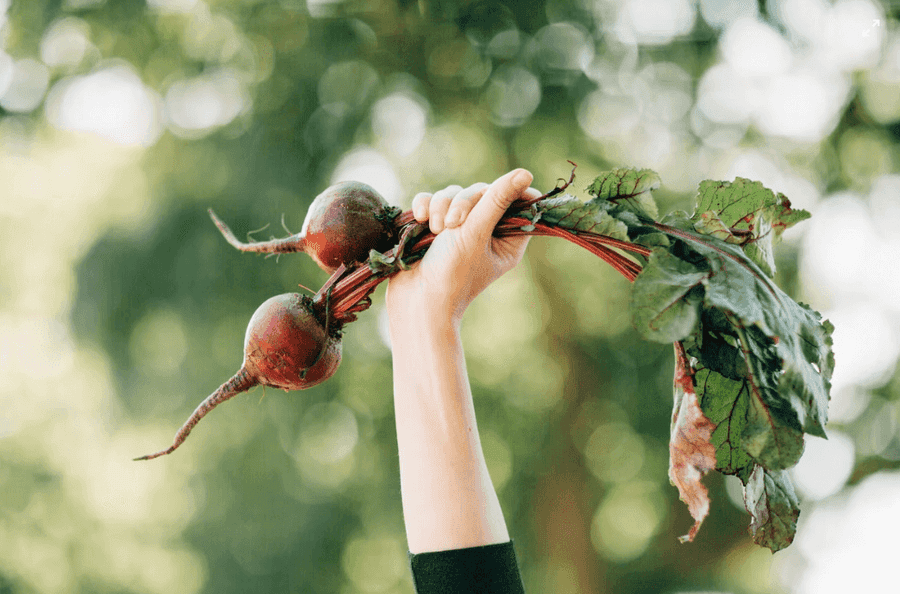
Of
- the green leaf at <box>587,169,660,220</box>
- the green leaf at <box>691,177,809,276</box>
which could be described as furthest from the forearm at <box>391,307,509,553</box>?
the green leaf at <box>691,177,809,276</box>

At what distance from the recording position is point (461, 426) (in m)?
→ 1.26

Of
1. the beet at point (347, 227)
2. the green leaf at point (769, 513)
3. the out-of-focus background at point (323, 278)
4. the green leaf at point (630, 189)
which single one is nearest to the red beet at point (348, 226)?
the beet at point (347, 227)

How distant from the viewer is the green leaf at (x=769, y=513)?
1.17 metres

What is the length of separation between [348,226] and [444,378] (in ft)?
1.36

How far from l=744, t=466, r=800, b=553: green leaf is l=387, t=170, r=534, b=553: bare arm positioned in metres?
0.44

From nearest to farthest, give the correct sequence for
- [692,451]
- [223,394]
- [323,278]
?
[692,451]
[223,394]
[323,278]

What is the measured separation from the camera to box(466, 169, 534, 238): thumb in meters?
1.23

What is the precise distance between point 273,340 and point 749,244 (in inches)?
38.9

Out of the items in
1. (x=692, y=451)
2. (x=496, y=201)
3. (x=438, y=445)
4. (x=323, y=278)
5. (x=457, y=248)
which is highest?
(x=496, y=201)

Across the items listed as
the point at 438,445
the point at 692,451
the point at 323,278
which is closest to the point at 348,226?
the point at 438,445

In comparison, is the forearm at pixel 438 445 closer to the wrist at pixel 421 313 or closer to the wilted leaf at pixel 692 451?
the wrist at pixel 421 313

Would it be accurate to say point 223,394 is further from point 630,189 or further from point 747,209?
point 747,209

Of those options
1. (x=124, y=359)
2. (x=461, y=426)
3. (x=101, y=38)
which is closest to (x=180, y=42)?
(x=101, y=38)

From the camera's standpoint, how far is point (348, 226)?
4.78ft
